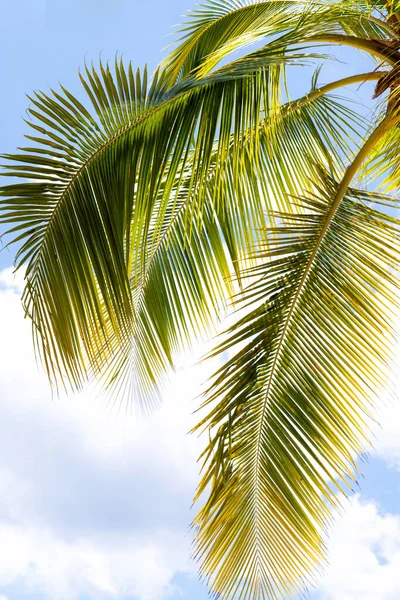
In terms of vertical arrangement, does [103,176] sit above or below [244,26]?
below

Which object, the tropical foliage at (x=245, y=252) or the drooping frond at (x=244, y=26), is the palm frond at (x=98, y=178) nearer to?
the tropical foliage at (x=245, y=252)

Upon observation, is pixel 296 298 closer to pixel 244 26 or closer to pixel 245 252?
pixel 245 252

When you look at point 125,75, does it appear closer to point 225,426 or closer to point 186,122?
point 186,122

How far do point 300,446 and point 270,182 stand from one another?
5.65 ft

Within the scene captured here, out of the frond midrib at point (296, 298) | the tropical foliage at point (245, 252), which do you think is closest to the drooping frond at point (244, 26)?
the tropical foliage at point (245, 252)

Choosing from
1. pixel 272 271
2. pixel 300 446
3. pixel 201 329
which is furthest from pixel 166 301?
pixel 300 446

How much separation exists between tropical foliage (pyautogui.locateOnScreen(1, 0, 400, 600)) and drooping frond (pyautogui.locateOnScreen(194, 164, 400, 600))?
0.01m

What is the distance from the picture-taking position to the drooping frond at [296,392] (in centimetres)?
393

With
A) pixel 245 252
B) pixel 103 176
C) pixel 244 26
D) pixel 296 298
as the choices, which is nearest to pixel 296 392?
pixel 296 298

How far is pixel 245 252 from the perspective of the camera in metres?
4.63

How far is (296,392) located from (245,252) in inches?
41.2

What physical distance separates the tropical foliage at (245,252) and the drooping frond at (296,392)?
0.03ft

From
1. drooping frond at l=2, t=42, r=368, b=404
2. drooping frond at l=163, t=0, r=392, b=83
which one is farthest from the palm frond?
drooping frond at l=163, t=0, r=392, b=83

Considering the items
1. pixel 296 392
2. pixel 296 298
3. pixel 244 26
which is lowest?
pixel 296 392
